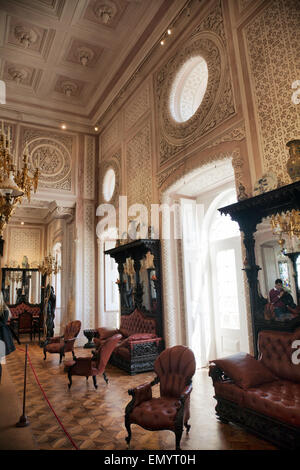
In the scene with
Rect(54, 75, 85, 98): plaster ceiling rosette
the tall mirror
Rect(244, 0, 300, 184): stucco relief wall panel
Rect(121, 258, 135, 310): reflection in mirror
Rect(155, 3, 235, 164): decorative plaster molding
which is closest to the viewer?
Rect(244, 0, 300, 184): stucco relief wall panel

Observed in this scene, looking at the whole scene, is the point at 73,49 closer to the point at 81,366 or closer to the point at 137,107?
the point at 137,107

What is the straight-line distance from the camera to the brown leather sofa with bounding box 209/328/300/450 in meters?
2.97

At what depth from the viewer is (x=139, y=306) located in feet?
24.9

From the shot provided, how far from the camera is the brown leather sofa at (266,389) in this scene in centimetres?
297

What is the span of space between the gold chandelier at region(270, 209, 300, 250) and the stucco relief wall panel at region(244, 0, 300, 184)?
19.4 inches

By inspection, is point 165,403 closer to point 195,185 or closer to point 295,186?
point 295,186

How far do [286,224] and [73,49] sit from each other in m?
7.68

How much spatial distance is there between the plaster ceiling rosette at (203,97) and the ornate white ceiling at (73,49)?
37.6 inches

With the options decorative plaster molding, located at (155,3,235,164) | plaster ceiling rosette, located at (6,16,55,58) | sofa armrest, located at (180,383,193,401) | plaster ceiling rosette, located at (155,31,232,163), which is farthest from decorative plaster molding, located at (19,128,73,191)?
sofa armrest, located at (180,383,193,401)

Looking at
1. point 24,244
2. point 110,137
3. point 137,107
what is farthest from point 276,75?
point 24,244

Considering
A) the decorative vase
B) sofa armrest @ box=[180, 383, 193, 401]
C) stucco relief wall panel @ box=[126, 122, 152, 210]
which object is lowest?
sofa armrest @ box=[180, 383, 193, 401]

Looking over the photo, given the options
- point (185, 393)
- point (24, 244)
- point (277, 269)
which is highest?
point (24, 244)

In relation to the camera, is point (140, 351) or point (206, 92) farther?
point (140, 351)

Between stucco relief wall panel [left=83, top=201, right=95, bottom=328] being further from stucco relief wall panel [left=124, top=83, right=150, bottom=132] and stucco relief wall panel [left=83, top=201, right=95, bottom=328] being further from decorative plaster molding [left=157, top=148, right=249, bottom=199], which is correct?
decorative plaster molding [left=157, top=148, right=249, bottom=199]
